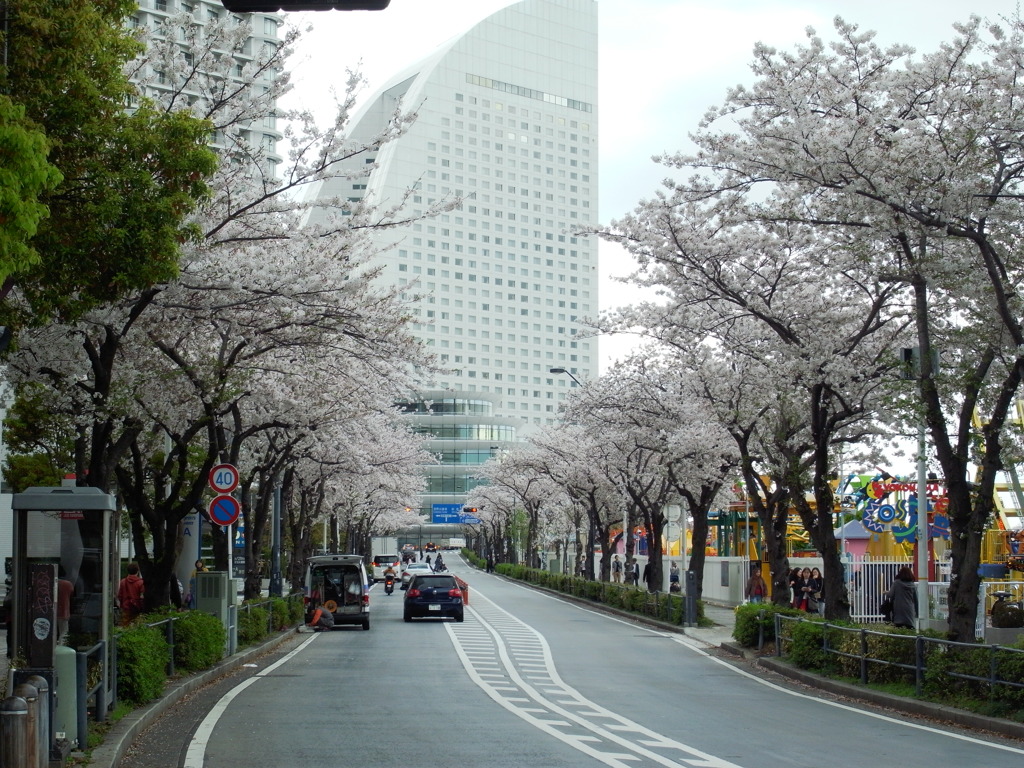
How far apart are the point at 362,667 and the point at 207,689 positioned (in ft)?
15.1

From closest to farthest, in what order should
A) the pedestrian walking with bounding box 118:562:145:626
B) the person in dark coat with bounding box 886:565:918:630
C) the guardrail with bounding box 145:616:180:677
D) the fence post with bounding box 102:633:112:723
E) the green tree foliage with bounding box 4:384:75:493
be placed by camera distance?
the fence post with bounding box 102:633:112:723 → the guardrail with bounding box 145:616:180:677 → the green tree foliage with bounding box 4:384:75:493 → the person in dark coat with bounding box 886:565:918:630 → the pedestrian walking with bounding box 118:562:145:626

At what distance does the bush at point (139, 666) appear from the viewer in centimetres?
1382

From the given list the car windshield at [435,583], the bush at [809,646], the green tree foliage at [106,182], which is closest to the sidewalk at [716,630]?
the bush at [809,646]

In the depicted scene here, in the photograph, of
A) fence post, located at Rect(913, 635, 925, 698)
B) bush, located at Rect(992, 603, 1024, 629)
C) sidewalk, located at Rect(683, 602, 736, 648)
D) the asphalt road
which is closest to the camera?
the asphalt road

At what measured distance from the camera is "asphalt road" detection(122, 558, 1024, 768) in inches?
451

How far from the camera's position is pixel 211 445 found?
22656mm

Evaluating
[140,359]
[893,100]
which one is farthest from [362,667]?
[893,100]

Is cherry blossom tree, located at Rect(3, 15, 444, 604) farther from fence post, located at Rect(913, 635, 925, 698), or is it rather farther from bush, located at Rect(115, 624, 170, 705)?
fence post, located at Rect(913, 635, 925, 698)

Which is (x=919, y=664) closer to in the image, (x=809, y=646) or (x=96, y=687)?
(x=809, y=646)

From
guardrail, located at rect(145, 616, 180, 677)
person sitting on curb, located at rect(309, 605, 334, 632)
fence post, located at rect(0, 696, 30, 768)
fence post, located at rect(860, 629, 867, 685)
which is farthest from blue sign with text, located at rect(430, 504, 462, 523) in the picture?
fence post, located at rect(0, 696, 30, 768)

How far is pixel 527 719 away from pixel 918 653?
5695 mm

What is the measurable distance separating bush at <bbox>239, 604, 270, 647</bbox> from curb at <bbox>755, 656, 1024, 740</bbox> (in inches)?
422

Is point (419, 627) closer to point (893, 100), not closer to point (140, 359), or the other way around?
point (140, 359)

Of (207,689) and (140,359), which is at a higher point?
(140,359)
